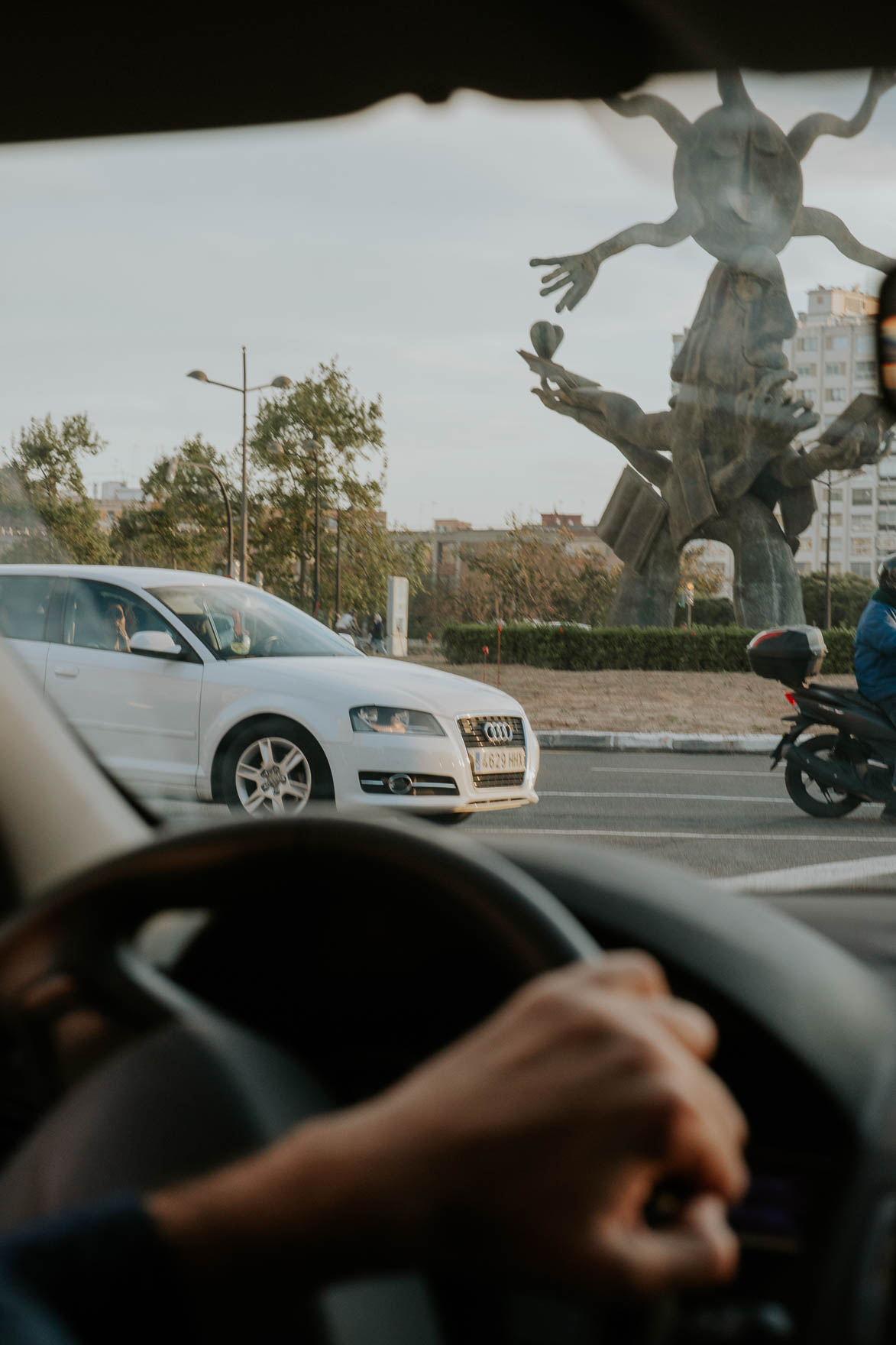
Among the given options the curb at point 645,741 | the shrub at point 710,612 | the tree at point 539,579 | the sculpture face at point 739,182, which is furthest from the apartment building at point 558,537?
the curb at point 645,741

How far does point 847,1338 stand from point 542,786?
544 centimetres

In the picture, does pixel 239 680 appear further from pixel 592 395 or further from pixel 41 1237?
pixel 592 395

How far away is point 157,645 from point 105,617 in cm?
37

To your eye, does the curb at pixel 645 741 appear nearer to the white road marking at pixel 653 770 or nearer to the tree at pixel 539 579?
the white road marking at pixel 653 770

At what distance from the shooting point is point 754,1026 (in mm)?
980

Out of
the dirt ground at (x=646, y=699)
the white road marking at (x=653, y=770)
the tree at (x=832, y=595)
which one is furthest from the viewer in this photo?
the tree at (x=832, y=595)

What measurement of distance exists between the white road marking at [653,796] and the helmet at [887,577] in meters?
1.24

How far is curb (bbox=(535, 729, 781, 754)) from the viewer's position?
7.85 m

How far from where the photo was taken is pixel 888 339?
6.42 feet

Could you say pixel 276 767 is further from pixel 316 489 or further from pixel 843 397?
pixel 843 397

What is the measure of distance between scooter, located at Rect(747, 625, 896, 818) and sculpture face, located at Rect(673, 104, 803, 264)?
103 inches

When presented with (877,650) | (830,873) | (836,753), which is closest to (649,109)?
(877,650)

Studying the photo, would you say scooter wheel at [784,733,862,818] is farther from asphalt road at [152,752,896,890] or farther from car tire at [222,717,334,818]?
car tire at [222,717,334,818]

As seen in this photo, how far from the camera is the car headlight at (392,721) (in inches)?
181
